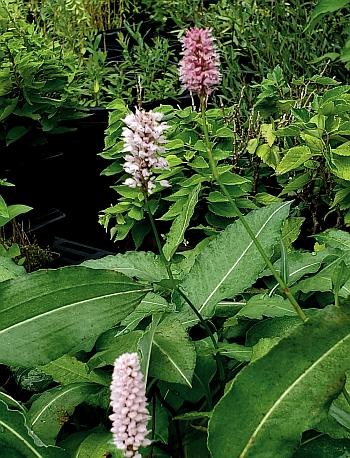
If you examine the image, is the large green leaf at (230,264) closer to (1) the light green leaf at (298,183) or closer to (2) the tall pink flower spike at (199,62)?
(2) the tall pink flower spike at (199,62)

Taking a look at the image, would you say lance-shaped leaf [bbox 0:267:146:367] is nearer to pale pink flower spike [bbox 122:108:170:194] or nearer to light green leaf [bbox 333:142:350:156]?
pale pink flower spike [bbox 122:108:170:194]

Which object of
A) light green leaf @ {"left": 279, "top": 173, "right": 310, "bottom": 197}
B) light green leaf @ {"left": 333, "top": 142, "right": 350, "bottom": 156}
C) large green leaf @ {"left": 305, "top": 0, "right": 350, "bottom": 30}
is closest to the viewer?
light green leaf @ {"left": 333, "top": 142, "right": 350, "bottom": 156}

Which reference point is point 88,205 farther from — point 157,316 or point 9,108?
point 157,316

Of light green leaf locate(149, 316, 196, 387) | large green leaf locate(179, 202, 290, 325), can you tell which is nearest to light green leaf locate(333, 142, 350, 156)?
large green leaf locate(179, 202, 290, 325)

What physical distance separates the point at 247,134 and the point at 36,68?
970mm

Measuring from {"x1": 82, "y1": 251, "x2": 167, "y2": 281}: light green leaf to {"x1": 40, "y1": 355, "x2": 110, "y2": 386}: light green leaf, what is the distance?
242 mm

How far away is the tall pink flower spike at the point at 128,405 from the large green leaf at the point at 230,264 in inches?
24.0

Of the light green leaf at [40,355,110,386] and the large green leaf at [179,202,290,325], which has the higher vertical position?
the large green leaf at [179,202,290,325]

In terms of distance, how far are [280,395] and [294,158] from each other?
45.9 inches

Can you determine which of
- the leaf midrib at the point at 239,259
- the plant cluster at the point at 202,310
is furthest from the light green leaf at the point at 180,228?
the leaf midrib at the point at 239,259

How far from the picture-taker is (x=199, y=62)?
1.02 meters

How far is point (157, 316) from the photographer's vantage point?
1234 mm

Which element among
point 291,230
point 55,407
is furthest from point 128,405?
point 291,230

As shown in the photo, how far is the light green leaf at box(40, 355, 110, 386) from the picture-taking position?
1.30 m
